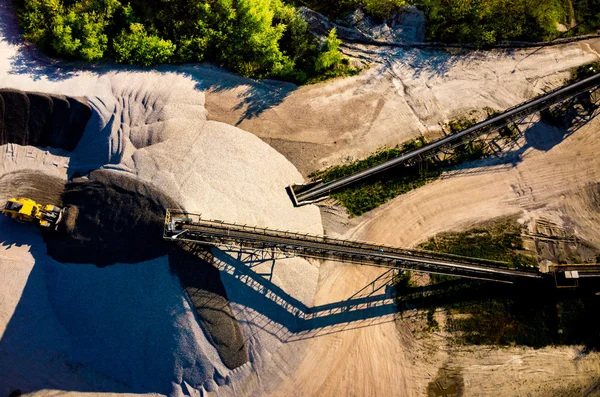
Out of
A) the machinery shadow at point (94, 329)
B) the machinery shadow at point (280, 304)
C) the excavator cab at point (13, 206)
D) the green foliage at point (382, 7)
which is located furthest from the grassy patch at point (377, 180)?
the excavator cab at point (13, 206)

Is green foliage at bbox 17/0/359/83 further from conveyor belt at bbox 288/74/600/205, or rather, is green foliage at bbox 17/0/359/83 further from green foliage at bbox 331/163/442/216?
green foliage at bbox 331/163/442/216

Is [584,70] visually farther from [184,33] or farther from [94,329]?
[94,329]

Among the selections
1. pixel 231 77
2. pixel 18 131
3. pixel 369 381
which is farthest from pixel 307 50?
pixel 369 381

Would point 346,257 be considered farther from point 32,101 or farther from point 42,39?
point 42,39

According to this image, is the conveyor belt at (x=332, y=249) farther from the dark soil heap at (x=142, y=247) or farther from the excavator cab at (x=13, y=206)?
the excavator cab at (x=13, y=206)

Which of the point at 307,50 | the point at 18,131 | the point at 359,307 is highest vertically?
the point at 307,50

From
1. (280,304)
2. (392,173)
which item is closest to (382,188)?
(392,173)
